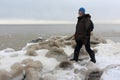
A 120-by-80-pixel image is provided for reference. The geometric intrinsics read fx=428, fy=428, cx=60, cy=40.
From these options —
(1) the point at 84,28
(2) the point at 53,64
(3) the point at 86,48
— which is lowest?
(2) the point at 53,64

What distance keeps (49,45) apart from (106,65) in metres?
3.54

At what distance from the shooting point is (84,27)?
1755cm

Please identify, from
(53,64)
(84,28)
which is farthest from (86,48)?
(53,64)

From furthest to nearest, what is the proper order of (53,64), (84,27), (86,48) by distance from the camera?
(86,48) < (84,27) < (53,64)

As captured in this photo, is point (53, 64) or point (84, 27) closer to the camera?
point (53, 64)

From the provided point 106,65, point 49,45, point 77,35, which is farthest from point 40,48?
point 106,65

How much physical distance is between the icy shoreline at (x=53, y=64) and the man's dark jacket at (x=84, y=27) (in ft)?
3.42

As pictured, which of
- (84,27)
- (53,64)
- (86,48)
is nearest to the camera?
(53,64)

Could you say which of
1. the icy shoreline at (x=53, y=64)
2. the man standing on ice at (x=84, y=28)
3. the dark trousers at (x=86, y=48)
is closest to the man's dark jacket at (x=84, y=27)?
the man standing on ice at (x=84, y=28)

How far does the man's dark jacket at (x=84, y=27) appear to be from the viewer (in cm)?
1744

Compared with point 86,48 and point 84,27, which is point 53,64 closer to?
point 86,48

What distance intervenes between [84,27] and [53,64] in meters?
1.98

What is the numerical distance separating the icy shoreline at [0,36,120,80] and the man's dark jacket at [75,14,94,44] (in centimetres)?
104

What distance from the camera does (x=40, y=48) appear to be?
63.2 feet
